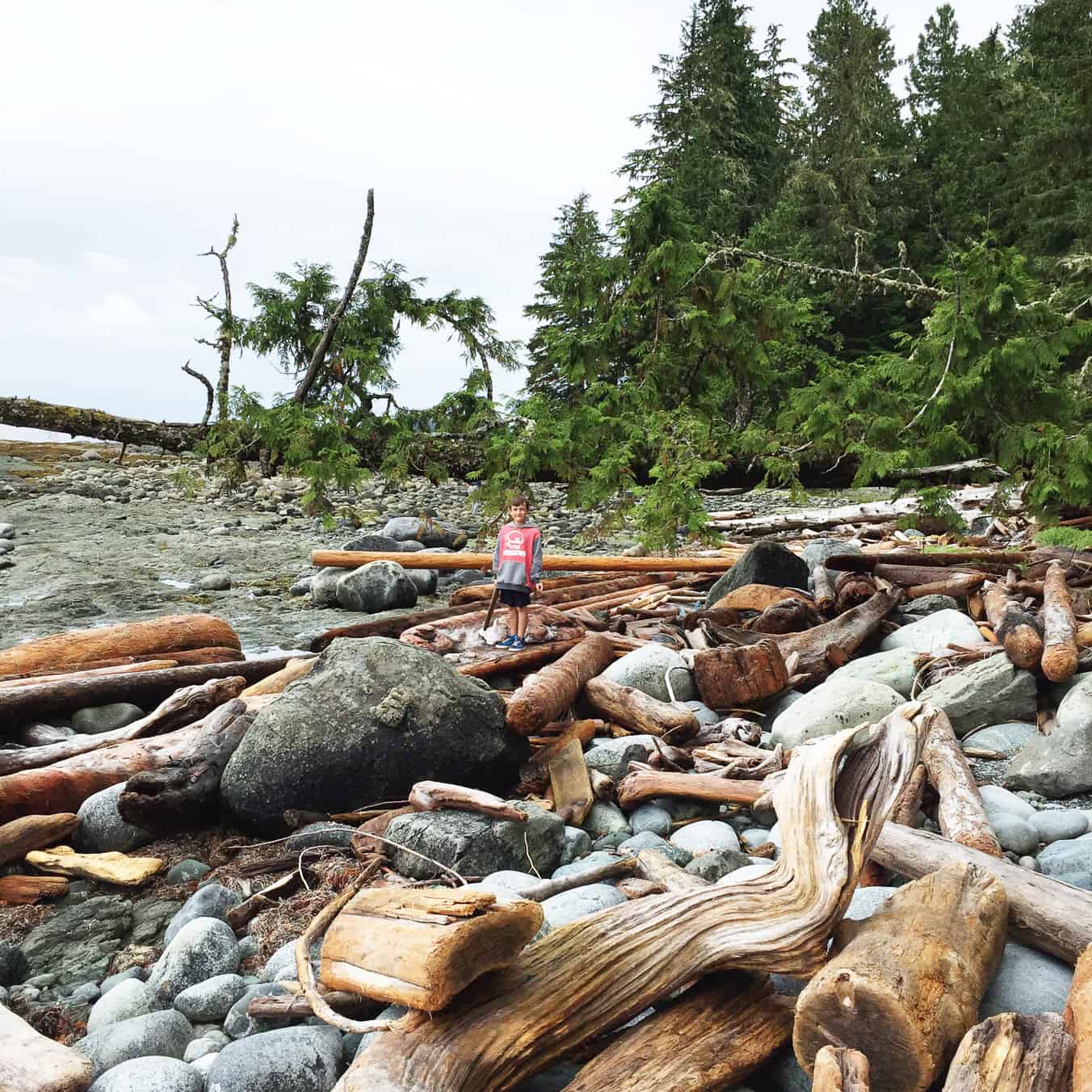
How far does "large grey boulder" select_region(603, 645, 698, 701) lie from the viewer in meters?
5.88

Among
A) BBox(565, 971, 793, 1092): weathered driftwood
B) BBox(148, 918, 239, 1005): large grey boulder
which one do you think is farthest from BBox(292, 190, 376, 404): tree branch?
BBox(565, 971, 793, 1092): weathered driftwood

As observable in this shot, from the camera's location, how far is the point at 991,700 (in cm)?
506

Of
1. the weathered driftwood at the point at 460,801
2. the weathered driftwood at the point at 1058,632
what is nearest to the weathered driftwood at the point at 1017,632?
the weathered driftwood at the point at 1058,632

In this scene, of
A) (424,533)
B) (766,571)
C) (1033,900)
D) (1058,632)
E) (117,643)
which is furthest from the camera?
(424,533)

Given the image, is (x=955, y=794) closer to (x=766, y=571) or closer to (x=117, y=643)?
(x=766, y=571)

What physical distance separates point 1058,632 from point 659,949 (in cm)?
395

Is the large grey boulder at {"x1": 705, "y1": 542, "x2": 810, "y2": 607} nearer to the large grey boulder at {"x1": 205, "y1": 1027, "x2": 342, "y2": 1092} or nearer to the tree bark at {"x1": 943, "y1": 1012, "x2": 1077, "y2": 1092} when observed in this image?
the large grey boulder at {"x1": 205, "y1": 1027, "x2": 342, "y2": 1092}

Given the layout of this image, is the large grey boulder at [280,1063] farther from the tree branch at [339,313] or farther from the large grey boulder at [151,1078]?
the tree branch at [339,313]

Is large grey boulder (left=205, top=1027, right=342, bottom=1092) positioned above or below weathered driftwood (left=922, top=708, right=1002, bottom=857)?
below

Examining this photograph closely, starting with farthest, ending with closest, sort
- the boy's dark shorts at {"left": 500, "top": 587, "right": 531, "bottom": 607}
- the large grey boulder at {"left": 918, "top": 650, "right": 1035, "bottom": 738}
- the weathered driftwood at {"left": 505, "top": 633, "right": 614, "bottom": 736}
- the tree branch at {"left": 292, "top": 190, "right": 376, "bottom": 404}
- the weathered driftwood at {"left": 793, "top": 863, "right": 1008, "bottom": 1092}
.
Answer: the tree branch at {"left": 292, "top": 190, "right": 376, "bottom": 404} → the boy's dark shorts at {"left": 500, "top": 587, "right": 531, "bottom": 607} → the large grey boulder at {"left": 918, "top": 650, "right": 1035, "bottom": 738} → the weathered driftwood at {"left": 505, "top": 633, "right": 614, "bottom": 736} → the weathered driftwood at {"left": 793, "top": 863, "right": 1008, "bottom": 1092}

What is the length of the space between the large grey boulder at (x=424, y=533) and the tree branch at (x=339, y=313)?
3.03 m

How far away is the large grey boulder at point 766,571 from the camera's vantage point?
27.0 ft

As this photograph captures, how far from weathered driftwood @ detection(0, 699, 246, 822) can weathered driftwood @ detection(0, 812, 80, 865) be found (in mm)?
184

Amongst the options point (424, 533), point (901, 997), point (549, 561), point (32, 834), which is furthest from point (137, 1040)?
point (424, 533)
